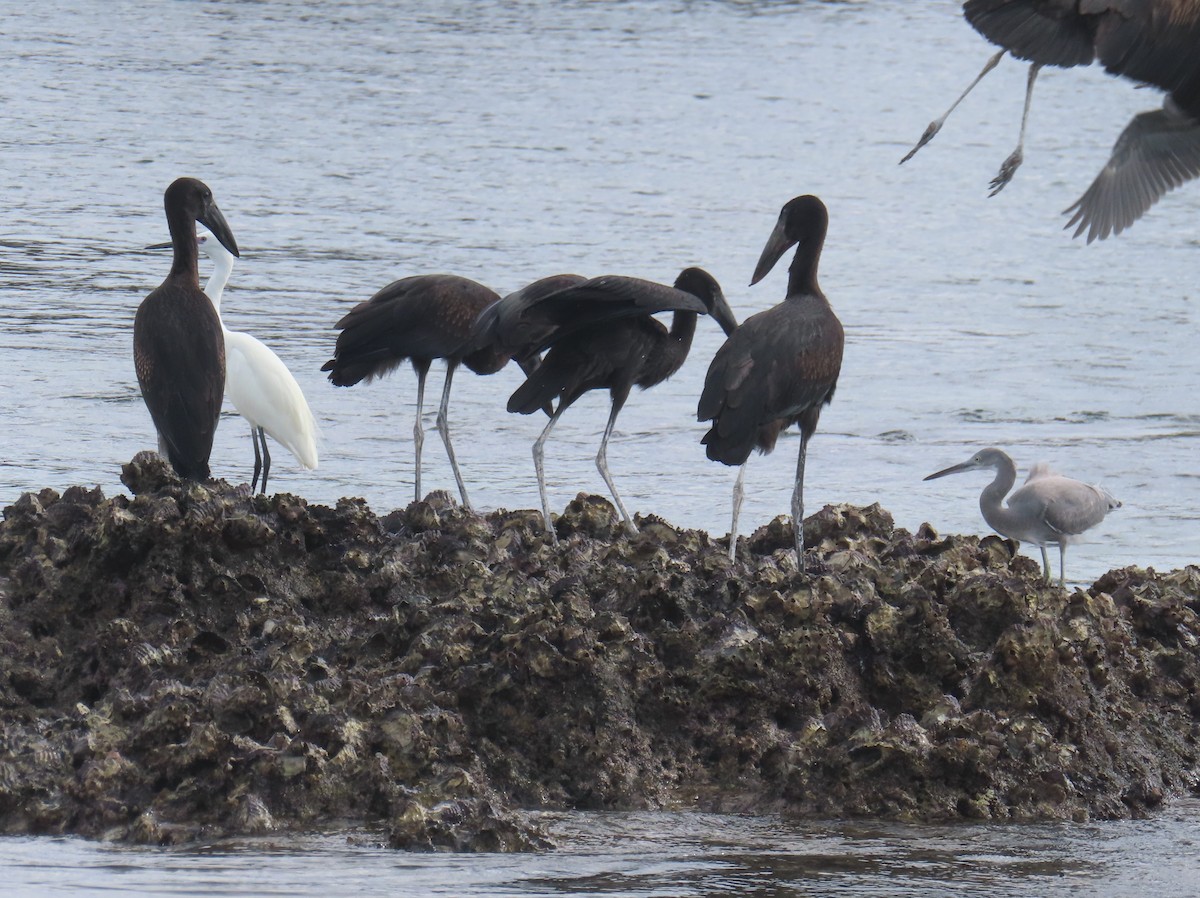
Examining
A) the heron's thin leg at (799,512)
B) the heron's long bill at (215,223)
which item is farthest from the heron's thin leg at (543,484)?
the heron's long bill at (215,223)

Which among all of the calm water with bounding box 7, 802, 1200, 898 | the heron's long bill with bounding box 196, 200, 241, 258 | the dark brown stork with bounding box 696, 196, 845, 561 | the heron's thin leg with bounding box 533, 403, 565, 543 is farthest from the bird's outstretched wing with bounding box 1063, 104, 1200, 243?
the calm water with bounding box 7, 802, 1200, 898

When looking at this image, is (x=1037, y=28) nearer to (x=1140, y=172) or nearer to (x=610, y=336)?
(x=610, y=336)

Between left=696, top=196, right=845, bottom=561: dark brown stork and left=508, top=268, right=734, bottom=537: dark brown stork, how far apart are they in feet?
1.33

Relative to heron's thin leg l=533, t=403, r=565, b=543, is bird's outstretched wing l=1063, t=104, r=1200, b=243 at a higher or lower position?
higher

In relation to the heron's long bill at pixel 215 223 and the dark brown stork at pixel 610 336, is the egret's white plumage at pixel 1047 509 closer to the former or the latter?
the dark brown stork at pixel 610 336

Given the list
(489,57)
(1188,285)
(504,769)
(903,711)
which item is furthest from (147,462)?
(489,57)

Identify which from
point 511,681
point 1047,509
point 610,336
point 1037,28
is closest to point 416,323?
point 610,336

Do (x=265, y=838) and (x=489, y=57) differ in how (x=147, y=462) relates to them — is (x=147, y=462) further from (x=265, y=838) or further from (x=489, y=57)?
(x=489, y=57)

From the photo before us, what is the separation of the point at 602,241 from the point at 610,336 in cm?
1044

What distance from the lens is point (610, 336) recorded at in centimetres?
822

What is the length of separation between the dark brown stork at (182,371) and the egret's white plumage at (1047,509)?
3.63 meters

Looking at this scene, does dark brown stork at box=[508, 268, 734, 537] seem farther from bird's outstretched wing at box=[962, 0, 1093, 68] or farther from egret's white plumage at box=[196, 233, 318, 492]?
bird's outstretched wing at box=[962, 0, 1093, 68]

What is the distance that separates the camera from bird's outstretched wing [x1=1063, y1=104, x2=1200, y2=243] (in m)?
9.31

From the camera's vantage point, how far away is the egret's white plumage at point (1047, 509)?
9.51 meters
